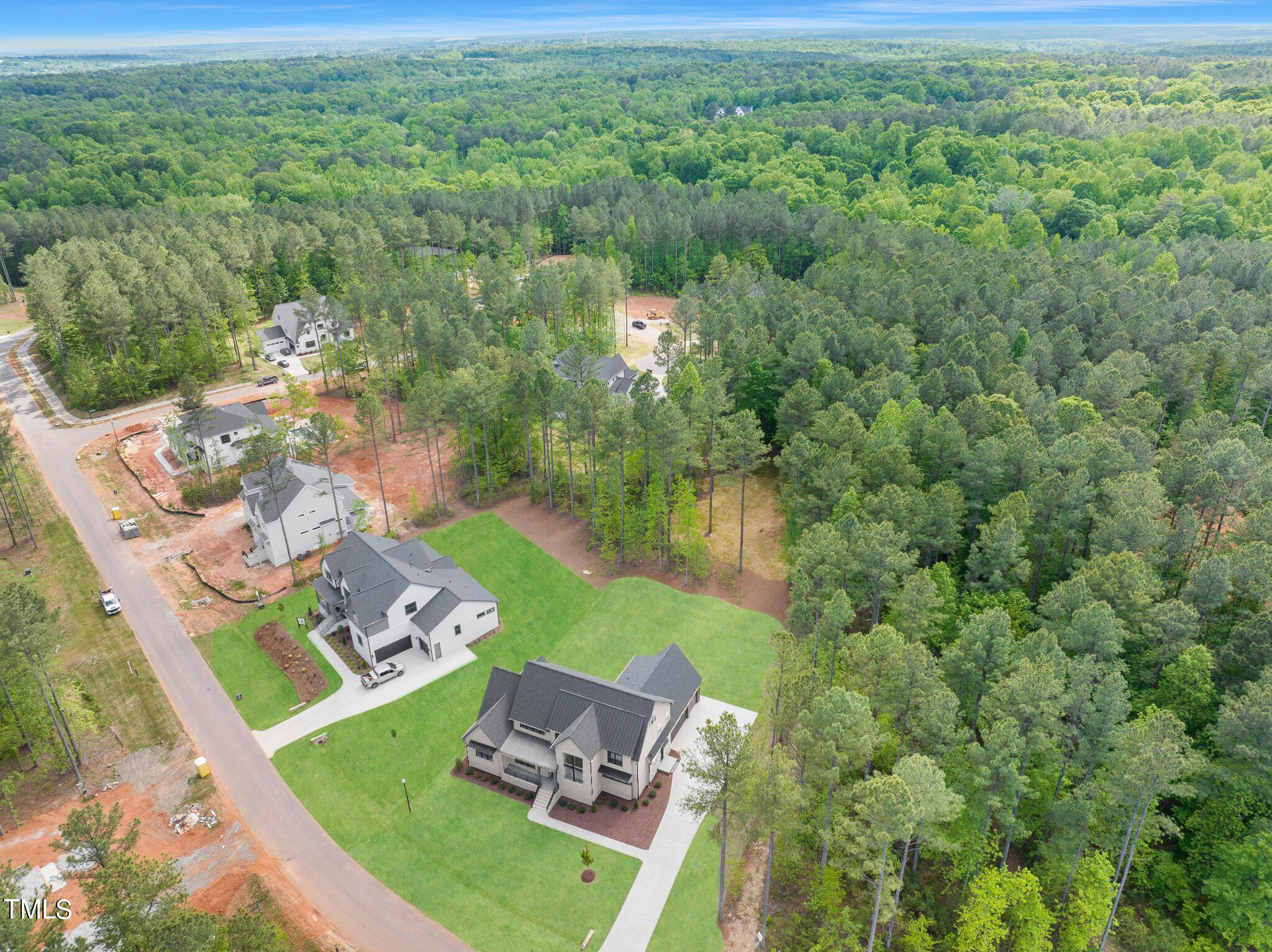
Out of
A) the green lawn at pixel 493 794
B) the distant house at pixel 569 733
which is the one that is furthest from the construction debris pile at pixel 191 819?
the distant house at pixel 569 733

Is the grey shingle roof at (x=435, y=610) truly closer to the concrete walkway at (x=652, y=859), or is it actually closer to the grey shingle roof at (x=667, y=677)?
the grey shingle roof at (x=667, y=677)

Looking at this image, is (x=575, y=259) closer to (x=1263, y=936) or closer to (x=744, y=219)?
(x=744, y=219)

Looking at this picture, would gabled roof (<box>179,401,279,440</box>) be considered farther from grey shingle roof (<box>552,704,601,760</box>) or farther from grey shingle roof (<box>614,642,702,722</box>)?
grey shingle roof (<box>552,704,601,760</box>)

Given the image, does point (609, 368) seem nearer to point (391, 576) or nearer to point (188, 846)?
point (391, 576)

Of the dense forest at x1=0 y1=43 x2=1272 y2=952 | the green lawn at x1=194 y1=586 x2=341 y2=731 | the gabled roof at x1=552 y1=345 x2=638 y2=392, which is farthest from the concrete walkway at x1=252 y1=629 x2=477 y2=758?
the gabled roof at x1=552 y1=345 x2=638 y2=392

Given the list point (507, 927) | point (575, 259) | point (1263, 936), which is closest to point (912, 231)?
point (575, 259)

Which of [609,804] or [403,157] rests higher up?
[403,157]

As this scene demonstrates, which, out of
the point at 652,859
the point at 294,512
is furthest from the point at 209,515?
the point at 652,859
